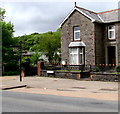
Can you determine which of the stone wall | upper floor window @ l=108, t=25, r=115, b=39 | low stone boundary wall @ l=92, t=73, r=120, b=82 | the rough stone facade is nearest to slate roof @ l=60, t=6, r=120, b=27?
the rough stone facade

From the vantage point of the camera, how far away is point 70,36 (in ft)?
90.0

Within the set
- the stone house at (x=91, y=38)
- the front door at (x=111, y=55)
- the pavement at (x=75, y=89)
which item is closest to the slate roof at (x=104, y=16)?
the stone house at (x=91, y=38)

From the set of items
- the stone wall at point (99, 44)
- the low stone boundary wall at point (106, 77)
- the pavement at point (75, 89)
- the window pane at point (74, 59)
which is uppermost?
the stone wall at point (99, 44)

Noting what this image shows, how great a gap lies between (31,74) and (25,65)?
5.58 feet

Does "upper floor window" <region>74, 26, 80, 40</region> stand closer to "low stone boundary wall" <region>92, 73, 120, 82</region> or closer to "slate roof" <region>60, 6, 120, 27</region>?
"slate roof" <region>60, 6, 120, 27</region>

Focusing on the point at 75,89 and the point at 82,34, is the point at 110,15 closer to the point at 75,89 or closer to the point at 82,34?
the point at 82,34

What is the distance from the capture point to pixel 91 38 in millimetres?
25688

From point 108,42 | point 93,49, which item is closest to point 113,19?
point 108,42

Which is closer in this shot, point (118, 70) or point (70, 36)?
point (118, 70)

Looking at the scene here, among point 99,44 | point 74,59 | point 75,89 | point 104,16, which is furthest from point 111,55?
point 75,89

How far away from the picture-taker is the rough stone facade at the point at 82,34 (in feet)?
84.2

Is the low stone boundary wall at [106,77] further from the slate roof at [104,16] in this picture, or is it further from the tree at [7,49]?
the tree at [7,49]

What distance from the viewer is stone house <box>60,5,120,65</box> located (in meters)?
25.5

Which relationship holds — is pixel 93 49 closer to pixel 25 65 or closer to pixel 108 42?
pixel 108 42
